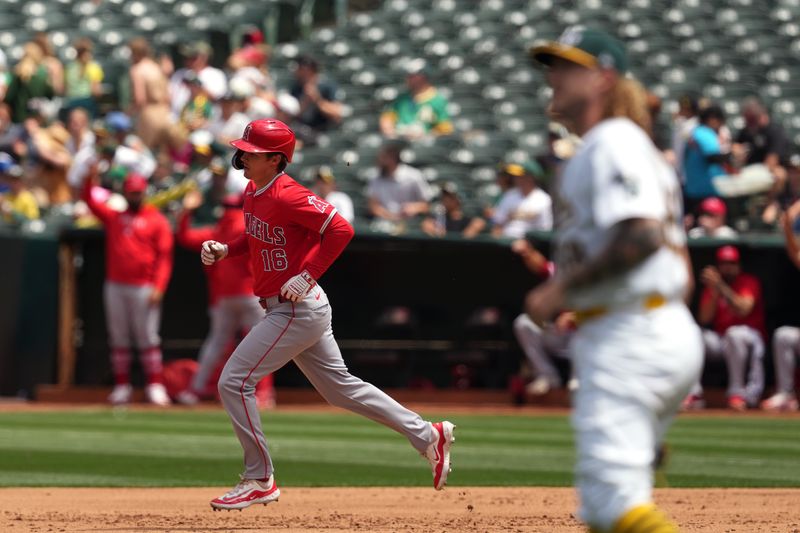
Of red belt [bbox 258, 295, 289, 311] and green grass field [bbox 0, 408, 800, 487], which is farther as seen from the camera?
green grass field [bbox 0, 408, 800, 487]

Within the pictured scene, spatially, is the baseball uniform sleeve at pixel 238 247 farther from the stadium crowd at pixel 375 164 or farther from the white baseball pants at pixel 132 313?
the white baseball pants at pixel 132 313

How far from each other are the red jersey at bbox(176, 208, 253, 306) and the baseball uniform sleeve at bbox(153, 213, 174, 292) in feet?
0.45

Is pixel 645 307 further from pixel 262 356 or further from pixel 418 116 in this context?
pixel 418 116

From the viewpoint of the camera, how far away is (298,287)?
650cm

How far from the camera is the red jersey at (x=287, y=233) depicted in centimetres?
658

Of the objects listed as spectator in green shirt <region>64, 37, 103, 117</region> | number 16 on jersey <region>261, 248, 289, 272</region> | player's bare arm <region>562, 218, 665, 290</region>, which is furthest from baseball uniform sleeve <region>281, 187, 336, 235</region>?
spectator in green shirt <region>64, 37, 103, 117</region>

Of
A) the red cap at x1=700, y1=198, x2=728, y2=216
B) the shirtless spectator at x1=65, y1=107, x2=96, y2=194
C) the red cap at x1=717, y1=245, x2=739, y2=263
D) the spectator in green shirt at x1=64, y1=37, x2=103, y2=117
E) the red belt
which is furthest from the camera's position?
the spectator in green shirt at x1=64, y1=37, x2=103, y2=117

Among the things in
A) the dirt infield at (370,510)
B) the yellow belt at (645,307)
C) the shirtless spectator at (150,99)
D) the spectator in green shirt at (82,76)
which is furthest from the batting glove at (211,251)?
the spectator in green shirt at (82,76)

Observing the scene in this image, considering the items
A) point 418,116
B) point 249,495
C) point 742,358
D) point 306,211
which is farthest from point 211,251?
point 418,116

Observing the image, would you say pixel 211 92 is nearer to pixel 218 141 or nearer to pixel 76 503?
pixel 218 141

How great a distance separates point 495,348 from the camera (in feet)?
49.5

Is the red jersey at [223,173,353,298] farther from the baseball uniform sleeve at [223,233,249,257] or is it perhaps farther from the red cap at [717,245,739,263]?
the red cap at [717,245,739,263]

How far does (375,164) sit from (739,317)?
16.3ft

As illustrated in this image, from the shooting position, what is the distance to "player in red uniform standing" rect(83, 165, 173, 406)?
14320 millimetres
